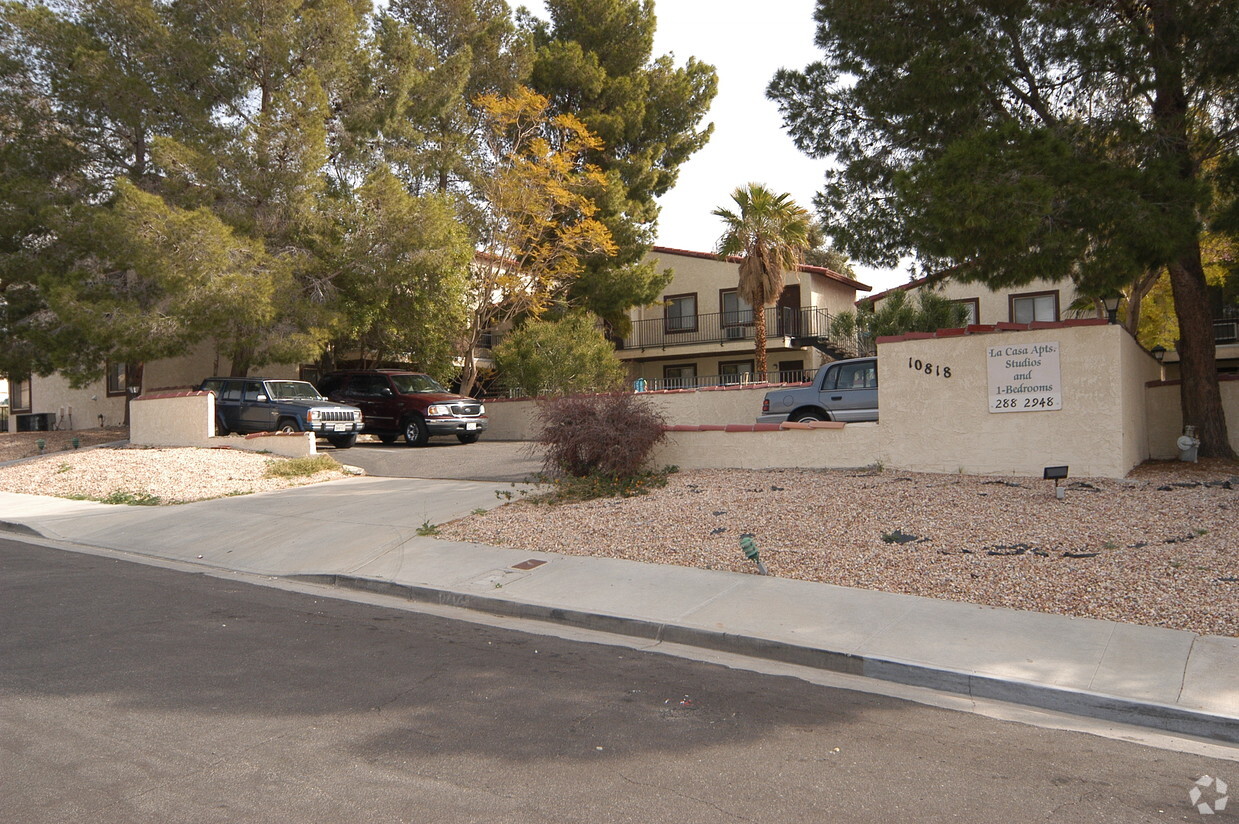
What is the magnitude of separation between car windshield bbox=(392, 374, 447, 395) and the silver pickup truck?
10.3 meters

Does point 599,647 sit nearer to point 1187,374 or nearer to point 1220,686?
point 1220,686

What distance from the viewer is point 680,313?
3625cm

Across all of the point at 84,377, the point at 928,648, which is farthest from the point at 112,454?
the point at 928,648

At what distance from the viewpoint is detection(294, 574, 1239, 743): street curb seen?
560cm

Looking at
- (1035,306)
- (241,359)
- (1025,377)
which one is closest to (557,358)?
(241,359)

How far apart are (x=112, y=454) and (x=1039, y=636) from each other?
18.8 meters

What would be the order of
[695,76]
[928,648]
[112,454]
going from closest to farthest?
1. [928,648]
2. [112,454]
3. [695,76]

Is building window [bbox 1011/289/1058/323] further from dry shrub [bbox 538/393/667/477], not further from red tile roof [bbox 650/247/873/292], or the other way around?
dry shrub [bbox 538/393/667/477]

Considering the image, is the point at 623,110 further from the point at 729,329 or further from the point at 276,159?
the point at 276,159

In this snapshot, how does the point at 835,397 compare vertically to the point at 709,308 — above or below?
below

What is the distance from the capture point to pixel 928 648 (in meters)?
6.84

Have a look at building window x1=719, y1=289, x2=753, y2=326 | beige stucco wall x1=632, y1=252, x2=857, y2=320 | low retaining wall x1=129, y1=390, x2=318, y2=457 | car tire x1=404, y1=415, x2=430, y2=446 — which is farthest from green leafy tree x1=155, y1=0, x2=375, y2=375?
building window x1=719, y1=289, x2=753, y2=326

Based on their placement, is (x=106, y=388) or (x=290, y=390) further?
(x=106, y=388)

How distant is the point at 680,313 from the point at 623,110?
8312 millimetres
